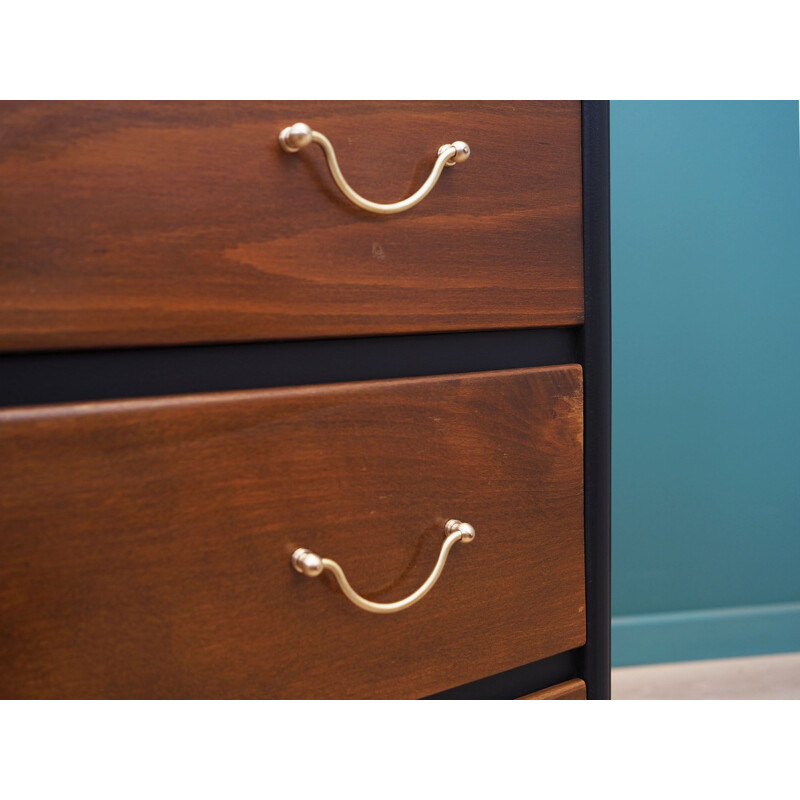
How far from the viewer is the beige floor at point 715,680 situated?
1169mm

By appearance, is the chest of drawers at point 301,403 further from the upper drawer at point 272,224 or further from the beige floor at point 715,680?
the beige floor at point 715,680

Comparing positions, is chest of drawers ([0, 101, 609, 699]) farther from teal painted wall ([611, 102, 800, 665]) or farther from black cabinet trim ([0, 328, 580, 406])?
teal painted wall ([611, 102, 800, 665])

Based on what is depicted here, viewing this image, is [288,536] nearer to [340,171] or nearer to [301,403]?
[301,403]

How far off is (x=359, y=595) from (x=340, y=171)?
19 centimetres

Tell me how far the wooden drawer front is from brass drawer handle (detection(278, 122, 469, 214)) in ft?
0.27

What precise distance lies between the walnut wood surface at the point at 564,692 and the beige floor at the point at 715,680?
30.2 inches

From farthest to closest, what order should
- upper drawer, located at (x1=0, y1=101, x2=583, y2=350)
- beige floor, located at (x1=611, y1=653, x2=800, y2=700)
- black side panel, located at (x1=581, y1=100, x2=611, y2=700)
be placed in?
beige floor, located at (x1=611, y1=653, x2=800, y2=700)
black side panel, located at (x1=581, y1=100, x2=611, y2=700)
upper drawer, located at (x1=0, y1=101, x2=583, y2=350)

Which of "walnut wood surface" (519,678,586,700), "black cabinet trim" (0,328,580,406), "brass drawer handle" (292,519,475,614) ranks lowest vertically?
"walnut wood surface" (519,678,586,700)

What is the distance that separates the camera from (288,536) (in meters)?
0.35

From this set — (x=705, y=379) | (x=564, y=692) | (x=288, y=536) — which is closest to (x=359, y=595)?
(x=288, y=536)

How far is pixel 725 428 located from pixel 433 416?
1.02m

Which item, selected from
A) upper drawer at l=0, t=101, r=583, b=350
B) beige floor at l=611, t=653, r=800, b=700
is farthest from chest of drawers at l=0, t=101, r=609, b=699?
beige floor at l=611, t=653, r=800, b=700

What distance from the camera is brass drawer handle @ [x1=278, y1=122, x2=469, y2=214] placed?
0.33m

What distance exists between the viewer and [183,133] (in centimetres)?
32
